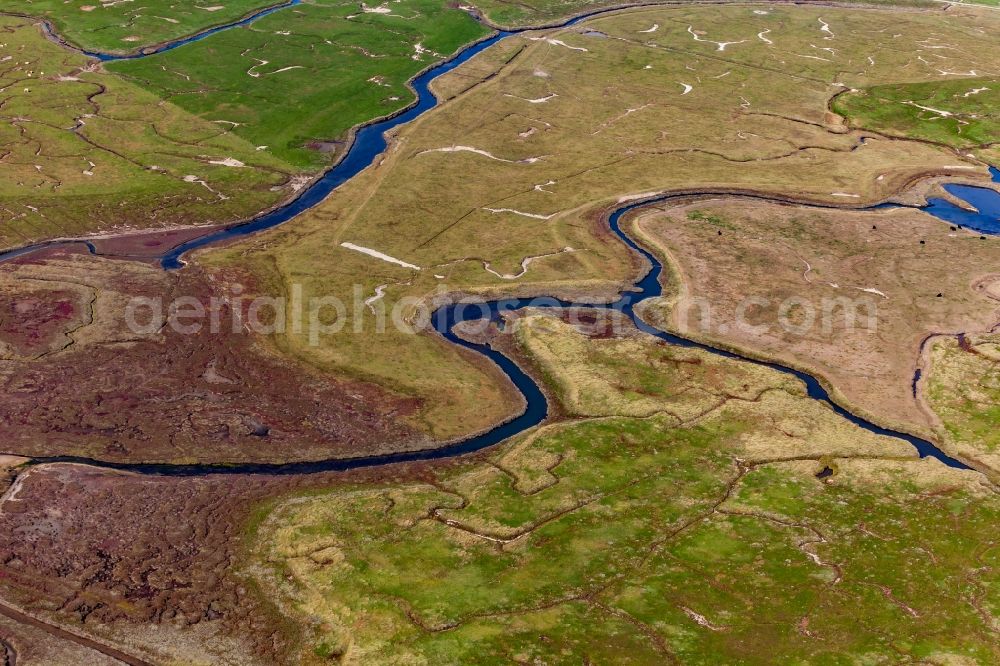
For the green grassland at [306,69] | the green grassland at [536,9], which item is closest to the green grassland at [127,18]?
the green grassland at [306,69]

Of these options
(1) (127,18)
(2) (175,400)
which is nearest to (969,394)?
(2) (175,400)

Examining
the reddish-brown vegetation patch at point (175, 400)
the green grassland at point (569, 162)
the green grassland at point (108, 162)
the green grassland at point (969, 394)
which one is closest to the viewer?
the reddish-brown vegetation patch at point (175, 400)

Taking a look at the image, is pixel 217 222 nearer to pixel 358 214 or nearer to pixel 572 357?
pixel 358 214

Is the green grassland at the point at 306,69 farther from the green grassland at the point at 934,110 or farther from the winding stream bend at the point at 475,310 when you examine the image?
the green grassland at the point at 934,110

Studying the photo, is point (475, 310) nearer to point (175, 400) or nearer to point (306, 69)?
point (175, 400)

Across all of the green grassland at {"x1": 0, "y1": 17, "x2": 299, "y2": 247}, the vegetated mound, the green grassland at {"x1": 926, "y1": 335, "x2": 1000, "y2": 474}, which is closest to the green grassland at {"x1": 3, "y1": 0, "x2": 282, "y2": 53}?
the green grassland at {"x1": 0, "y1": 17, "x2": 299, "y2": 247}

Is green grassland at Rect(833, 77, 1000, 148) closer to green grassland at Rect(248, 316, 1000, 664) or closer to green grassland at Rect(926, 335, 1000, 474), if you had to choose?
green grassland at Rect(926, 335, 1000, 474)
